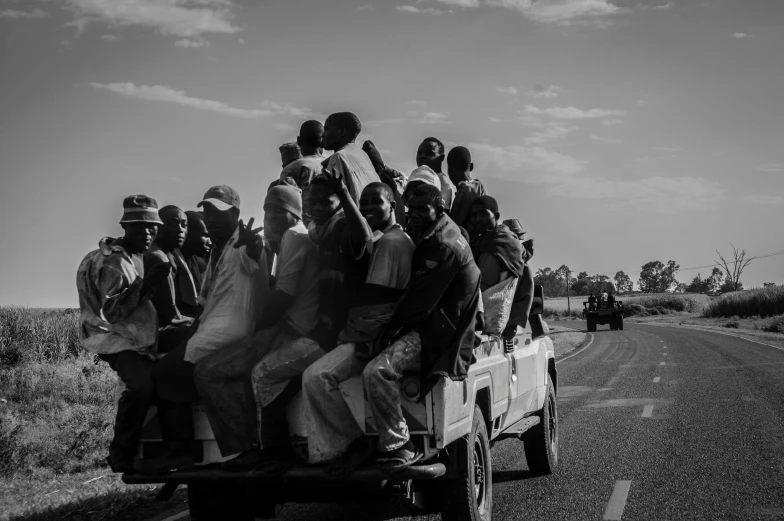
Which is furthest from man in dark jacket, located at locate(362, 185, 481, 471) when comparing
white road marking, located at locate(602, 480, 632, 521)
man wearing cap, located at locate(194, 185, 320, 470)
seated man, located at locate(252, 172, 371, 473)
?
white road marking, located at locate(602, 480, 632, 521)

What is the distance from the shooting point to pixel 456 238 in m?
4.89

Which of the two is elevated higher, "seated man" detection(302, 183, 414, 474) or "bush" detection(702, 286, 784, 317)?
"seated man" detection(302, 183, 414, 474)

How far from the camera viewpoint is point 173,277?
5.85m

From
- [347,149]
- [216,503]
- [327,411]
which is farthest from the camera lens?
[347,149]

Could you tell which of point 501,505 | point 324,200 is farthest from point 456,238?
point 501,505

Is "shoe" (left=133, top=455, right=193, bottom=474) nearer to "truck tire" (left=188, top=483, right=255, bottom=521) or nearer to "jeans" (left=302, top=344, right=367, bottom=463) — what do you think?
"truck tire" (left=188, top=483, right=255, bottom=521)

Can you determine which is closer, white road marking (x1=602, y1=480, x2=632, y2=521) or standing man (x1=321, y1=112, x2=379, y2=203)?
standing man (x1=321, y1=112, x2=379, y2=203)

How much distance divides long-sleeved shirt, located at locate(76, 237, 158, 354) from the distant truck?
48.1 m

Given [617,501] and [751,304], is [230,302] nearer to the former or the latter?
[617,501]

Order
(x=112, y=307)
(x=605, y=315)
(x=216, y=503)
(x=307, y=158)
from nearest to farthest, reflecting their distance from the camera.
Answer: (x=112, y=307) < (x=216, y=503) < (x=307, y=158) < (x=605, y=315)

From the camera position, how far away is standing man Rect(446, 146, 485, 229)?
7242 millimetres

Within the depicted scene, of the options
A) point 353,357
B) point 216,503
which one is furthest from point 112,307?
point 353,357

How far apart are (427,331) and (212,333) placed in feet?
4.01

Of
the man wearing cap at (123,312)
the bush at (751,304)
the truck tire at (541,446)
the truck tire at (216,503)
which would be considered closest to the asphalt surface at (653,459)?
the truck tire at (541,446)
